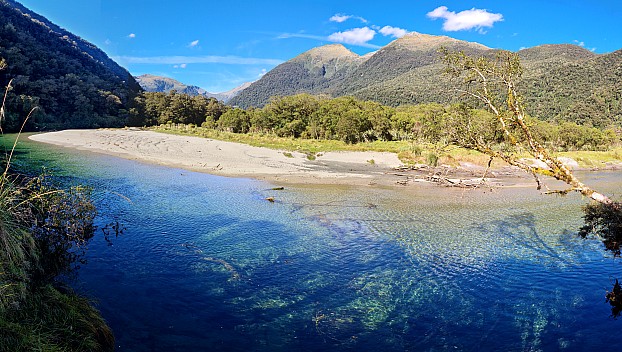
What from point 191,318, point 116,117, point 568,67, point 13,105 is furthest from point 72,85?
point 568,67

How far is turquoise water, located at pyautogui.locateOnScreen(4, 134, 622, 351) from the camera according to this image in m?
10.2

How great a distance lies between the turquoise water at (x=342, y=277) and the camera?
10.2 m

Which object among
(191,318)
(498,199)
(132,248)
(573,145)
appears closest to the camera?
(191,318)

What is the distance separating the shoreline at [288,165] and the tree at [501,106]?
2059cm

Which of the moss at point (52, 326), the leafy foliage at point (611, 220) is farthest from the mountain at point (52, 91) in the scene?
the leafy foliage at point (611, 220)

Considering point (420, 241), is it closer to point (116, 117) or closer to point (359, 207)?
point (359, 207)

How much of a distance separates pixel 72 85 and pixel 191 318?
124m

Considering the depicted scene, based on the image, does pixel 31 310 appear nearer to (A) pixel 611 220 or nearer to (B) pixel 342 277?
(B) pixel 342 277

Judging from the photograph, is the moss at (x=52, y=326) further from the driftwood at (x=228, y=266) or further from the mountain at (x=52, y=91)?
the mountain at (x=52, y=91)

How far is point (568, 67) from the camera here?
16712cm

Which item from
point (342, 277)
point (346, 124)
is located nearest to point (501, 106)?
point (342, 277)

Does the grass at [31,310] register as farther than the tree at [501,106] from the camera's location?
No

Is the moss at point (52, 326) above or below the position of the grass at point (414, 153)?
below

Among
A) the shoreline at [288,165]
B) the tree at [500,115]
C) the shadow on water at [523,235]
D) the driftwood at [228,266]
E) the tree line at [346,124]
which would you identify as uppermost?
the tree line at [346,124]
